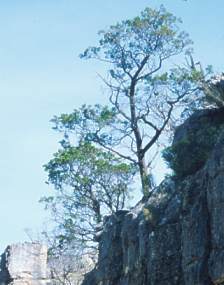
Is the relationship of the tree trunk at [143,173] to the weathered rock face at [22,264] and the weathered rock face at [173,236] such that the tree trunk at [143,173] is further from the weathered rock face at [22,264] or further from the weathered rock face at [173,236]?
the weathered rock face at [22,264]

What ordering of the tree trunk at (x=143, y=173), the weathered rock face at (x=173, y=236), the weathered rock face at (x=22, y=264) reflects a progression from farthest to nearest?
the weathered rock face at (x=22, y=264)
the tree trunk at (x=143, y=173)
the weathered rock face at (x=173, y=236)

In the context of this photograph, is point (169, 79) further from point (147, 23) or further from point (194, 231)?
point (194, 231)

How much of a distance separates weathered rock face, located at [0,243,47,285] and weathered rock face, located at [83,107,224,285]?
6.62 m

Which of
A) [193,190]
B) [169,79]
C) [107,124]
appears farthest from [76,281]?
[193,190]

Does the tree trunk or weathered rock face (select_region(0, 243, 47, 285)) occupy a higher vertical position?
the tree trunk

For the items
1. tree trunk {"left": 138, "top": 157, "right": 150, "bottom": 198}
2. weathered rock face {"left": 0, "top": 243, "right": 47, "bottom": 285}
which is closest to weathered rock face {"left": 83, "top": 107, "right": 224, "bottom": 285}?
tree trunk {"left": 138, "top": 157, "right": 150, "bottom": 198}

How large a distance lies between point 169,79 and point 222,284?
12309mm

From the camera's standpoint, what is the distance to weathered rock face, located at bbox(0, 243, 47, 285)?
23.3 metres

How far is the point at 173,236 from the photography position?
1359 cm

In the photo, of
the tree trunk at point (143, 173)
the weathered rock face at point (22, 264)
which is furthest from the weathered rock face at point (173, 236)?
the weathered rock face at point (22, 264)

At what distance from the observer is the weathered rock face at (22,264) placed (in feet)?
76.4

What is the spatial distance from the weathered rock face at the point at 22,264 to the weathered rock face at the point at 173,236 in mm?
6617

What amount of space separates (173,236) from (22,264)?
10934mm

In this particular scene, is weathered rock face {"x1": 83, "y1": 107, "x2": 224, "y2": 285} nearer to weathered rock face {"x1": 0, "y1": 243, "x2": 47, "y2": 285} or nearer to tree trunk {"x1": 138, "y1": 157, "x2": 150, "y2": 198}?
tree trunk {"x1": 138, "y1": 157, "x2": 150, "y2": 198}
